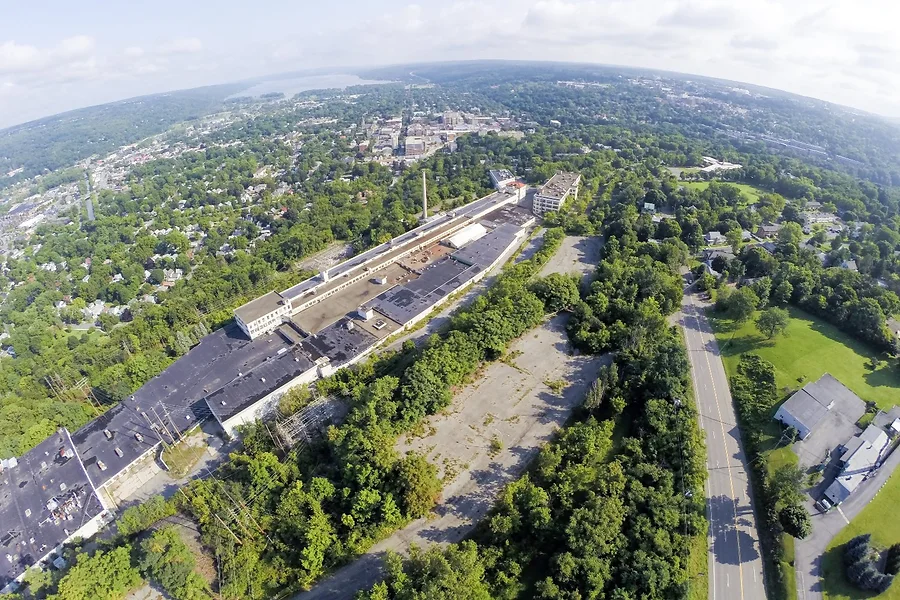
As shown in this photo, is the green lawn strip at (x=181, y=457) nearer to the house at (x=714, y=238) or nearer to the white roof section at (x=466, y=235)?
the white roof section at (x=466, y=235)

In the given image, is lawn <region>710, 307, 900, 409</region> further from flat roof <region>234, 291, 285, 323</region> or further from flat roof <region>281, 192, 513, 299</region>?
flat roof <region>234, 291, 285, 323</region>

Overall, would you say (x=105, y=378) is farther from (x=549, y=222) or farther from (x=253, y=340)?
(x=549, y=222)

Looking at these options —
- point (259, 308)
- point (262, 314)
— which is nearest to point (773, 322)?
point (262, 314)

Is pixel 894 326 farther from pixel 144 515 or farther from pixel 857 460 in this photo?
pixel 144 515

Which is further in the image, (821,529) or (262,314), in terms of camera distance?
(262,314)

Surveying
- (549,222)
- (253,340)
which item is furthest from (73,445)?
(549,222)
